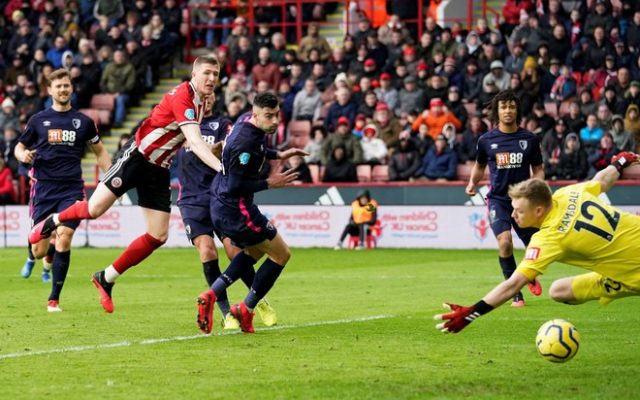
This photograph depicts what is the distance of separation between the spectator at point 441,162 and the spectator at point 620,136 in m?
3.33

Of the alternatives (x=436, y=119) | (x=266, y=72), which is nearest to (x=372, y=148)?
(x=436, y=119)

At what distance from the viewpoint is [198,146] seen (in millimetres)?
11766

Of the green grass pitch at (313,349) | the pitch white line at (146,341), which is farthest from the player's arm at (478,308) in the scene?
the pitch white line at (146,341)

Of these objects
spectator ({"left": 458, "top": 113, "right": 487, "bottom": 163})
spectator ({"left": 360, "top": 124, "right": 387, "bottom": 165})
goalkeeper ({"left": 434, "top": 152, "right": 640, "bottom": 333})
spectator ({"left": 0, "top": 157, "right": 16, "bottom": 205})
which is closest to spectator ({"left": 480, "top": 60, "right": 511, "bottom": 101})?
spectator ({"left": 458, "top": 113, "right": 487, "bottom": 163})

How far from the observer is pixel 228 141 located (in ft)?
37.8

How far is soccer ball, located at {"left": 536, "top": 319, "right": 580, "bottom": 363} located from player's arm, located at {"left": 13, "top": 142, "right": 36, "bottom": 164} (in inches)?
302

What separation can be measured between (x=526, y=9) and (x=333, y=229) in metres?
7.95

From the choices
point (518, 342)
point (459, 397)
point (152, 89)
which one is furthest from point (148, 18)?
point (459, 397)

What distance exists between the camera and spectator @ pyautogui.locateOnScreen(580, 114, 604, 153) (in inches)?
1033

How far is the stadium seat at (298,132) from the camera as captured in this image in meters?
30.6

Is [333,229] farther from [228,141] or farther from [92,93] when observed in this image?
[228,141]

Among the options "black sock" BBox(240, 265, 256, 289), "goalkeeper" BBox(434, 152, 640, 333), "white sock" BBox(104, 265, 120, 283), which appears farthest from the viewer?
"white sock" BBox(104, 265, 120, 283)

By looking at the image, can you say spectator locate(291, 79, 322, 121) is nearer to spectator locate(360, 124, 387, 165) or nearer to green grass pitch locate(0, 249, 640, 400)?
spectator locate(360, 124, 387, 165)

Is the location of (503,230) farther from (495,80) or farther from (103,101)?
(103,101)
